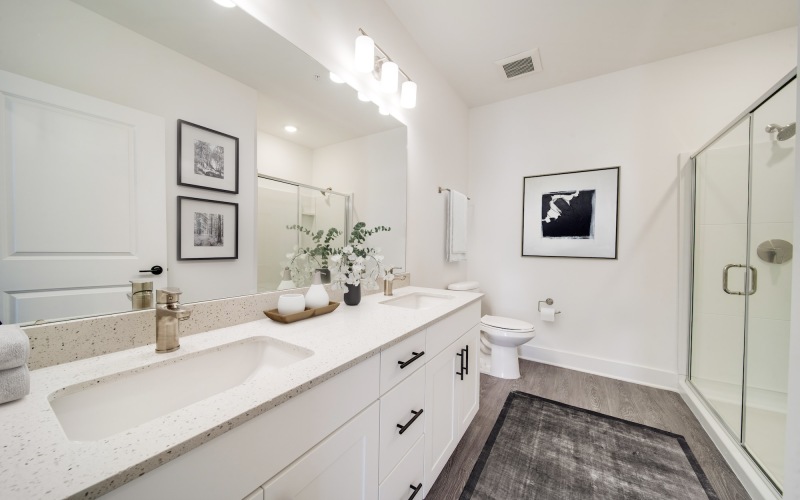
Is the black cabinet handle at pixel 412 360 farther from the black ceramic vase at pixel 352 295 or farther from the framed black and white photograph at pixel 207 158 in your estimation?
the framed black and white photograph at pixel 207 158

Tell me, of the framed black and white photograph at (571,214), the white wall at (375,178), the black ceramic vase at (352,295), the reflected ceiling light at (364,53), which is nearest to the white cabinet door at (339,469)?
the black ceramic vase at (352,295)

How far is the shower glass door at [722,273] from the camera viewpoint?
160cm

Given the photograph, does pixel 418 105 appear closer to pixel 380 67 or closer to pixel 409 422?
pixel 380 67

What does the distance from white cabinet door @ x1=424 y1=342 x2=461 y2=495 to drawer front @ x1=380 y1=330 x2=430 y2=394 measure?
11 cm

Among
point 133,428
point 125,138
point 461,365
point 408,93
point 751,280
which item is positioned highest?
point 408,93

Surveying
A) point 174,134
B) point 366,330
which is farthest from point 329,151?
point 366,330

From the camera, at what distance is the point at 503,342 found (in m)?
2.19

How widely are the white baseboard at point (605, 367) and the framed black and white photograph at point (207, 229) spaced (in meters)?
2.64

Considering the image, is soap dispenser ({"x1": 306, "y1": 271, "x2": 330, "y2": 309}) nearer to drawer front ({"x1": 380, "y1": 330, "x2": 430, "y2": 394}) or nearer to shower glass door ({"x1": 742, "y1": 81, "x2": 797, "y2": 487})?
drawer front ({"x1": 380, "y1": 330, "x2": 430, "y2": 394})

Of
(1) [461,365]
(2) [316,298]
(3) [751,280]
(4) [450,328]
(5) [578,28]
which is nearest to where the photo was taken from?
(2) [316,298]

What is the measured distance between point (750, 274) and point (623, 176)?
3.46ft

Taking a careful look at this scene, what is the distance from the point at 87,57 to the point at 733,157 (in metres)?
3.04

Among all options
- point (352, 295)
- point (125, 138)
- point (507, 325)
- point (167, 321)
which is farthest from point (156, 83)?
point (507, 325)

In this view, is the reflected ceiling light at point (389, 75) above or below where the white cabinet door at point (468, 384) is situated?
above
